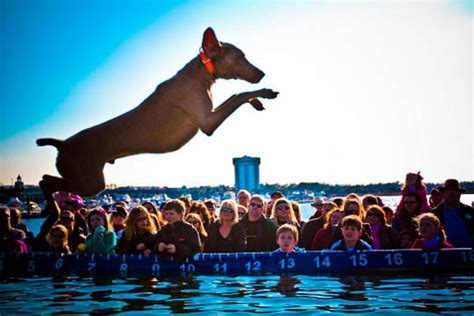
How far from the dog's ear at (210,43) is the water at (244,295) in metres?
3.07

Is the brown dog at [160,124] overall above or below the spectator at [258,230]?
above

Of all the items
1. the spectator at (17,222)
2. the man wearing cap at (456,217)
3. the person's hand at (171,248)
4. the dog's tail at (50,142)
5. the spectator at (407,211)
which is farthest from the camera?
the spectator at (17,222)

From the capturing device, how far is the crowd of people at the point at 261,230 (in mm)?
8344

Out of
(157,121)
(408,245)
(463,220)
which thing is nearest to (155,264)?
(157,121)

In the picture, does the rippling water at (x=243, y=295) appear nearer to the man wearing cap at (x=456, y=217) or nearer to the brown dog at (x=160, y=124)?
the man wearing cap at (x=456, y=217)

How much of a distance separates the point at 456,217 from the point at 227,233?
3.49m

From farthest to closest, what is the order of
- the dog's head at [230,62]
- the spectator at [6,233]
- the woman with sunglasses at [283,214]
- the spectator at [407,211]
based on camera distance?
the spectator at [6,233], the woman with sunglasses at [283,214], the spectator at [407,211], the dog's head at [230,62]

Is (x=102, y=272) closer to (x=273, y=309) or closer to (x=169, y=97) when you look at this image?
(x=169, y=97)

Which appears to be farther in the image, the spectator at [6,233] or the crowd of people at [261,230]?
the spectator at [6,233]

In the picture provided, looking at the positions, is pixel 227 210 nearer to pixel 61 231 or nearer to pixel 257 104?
pixel 257 104

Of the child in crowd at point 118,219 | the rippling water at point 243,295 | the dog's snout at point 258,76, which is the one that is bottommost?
the rippling water at point 243,295

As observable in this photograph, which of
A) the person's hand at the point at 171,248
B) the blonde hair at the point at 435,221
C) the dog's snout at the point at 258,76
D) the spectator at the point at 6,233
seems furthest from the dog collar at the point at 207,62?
the spectator at the point at 6,233

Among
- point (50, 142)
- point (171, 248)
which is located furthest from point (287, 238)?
point (50, 142)

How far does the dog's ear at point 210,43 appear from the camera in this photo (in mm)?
7500
